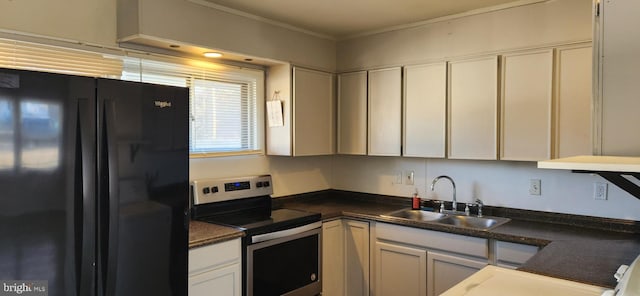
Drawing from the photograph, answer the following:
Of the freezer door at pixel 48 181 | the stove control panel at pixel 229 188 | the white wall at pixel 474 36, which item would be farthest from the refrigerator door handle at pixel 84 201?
the white wall at pixel 474 36

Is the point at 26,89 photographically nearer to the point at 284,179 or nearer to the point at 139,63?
the point at 139,63

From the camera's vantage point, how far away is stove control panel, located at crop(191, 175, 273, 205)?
2.80m

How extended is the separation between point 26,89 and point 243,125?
182 cm

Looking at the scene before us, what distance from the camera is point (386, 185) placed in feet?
11.7

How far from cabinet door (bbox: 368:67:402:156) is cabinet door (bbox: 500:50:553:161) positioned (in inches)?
29.3

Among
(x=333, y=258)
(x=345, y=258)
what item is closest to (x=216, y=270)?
(x=333, y=258)

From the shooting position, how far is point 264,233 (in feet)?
8.52

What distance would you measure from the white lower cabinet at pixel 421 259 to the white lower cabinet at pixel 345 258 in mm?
99

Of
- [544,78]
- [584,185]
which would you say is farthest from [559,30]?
[584,185]

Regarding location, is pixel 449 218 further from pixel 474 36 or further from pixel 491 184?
pixel 474 36

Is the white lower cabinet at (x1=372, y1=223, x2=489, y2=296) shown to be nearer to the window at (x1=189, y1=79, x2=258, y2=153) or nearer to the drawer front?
the drawer front

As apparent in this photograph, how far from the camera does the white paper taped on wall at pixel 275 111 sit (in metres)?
3.24

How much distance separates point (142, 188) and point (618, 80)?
5.74ft

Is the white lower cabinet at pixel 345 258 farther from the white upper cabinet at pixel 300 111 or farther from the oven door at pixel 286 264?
the white upper cabinet at pixel 300 111
